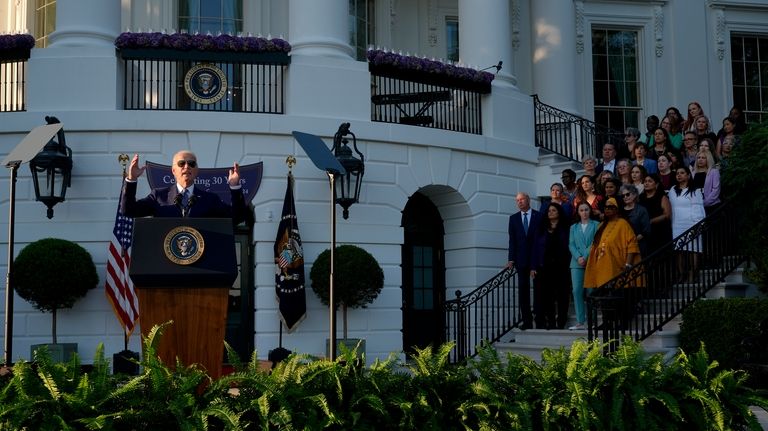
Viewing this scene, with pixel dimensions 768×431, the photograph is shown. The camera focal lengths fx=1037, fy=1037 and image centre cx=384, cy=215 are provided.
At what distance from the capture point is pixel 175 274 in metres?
7.47

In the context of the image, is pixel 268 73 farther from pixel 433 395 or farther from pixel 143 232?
pixel 433 395

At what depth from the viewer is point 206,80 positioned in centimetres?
1609

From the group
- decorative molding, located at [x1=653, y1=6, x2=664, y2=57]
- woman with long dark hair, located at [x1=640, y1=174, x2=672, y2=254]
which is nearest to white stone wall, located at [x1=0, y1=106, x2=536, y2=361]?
woman with long dark hair, located at [x1=640, y1=174, x2=672, y2=254]

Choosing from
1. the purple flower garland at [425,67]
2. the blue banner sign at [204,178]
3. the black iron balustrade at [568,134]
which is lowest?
the blue banner sign at [204,178]

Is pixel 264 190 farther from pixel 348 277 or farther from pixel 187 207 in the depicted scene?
pixel 187 207

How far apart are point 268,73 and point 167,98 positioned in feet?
6.86

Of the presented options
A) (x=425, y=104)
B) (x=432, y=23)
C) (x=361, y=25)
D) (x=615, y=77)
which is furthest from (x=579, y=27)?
(x=425, y=104)

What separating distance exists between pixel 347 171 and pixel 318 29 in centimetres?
272

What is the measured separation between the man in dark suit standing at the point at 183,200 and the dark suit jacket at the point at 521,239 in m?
8.17

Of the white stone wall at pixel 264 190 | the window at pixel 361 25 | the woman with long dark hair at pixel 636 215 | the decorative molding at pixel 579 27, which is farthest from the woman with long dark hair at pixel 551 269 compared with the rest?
the decorative molding at pixel 579 27

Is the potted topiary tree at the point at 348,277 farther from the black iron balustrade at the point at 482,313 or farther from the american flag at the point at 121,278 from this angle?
the american flag at the point at 121,278

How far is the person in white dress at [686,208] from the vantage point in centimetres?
1469

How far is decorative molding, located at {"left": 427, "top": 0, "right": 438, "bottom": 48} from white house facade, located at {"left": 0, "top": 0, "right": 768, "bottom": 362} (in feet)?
3.61

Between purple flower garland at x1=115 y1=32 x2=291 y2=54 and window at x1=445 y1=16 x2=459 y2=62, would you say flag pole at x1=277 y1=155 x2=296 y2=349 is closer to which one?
purple flower garland at x1=115 y1=32 x2=291 y2=54
